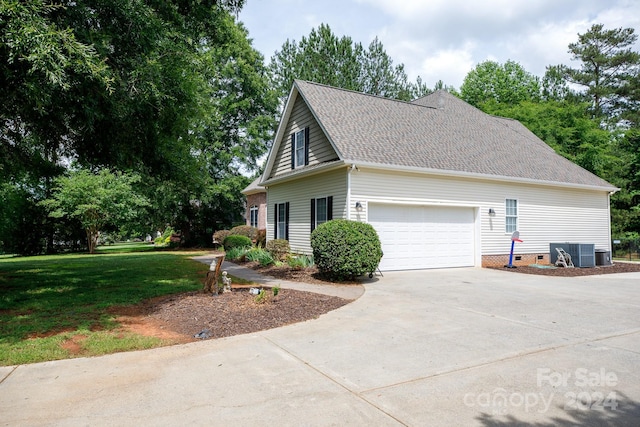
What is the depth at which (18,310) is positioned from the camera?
6805 millimetres

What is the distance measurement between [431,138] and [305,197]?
529 centimetres

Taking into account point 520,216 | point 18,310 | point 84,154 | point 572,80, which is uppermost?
point 572,80

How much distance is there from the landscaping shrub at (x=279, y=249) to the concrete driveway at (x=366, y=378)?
811 centimetres

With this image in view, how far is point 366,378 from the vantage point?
3785 mm

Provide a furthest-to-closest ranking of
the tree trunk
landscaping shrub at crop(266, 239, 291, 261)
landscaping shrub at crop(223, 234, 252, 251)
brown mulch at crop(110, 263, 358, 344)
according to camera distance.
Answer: the tree trunk, landscaping shrub at crop(223, 234, 252, 251), landscaping shrub at crop(266, 239, 291, 261), brown mulch at crop(110, 263, 358, 344)

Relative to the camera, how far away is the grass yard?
188 inches

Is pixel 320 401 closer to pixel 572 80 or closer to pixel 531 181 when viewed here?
pixel 531 181

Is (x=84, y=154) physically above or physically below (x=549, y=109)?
below

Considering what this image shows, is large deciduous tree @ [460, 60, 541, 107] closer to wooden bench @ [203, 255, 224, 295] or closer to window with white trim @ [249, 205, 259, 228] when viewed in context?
window with white trim @ [249, 205, 259, 228]

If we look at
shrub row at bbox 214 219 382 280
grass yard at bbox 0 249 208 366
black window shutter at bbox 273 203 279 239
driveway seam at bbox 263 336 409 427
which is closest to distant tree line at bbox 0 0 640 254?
grass yard at bbox 0 249 208 366

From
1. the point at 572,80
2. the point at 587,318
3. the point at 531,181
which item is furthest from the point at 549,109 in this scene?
the point at 587,318

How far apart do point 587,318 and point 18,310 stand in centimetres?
983

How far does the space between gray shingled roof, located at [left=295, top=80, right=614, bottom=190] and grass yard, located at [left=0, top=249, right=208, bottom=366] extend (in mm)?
6484

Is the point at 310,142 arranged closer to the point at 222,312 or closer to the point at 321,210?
the point at 321,210
